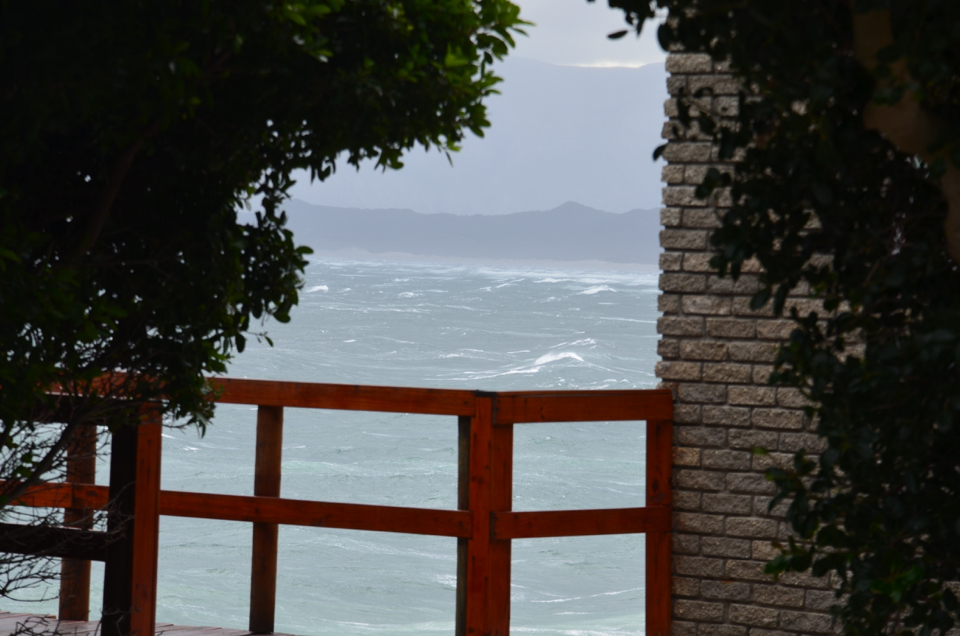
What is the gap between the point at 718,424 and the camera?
14.2 ft

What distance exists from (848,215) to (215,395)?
6.73ft

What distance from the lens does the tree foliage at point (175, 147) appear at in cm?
181

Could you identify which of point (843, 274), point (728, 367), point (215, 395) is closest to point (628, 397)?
point (728, 367)

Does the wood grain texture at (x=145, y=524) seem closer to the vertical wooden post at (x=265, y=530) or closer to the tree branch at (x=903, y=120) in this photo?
the vertical wooden post at (x=265, y=530)

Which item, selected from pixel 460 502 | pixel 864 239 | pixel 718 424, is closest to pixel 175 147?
pixel 864 239

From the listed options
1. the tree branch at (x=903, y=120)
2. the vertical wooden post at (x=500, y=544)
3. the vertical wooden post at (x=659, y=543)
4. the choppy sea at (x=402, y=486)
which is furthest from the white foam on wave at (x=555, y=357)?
the tree branch at (x=903, y=120)

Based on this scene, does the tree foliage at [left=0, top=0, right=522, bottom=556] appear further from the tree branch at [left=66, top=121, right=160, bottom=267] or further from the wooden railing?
the wooden railing

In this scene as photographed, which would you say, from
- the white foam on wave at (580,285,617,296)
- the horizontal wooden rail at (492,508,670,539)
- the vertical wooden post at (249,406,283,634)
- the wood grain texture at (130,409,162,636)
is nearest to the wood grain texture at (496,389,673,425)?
the horizontal wooden rail at (492,508,670,539)

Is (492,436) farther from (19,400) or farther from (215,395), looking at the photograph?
(19,400)

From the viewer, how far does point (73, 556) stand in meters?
3.42

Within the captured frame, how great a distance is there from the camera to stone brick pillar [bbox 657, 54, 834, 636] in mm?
4242

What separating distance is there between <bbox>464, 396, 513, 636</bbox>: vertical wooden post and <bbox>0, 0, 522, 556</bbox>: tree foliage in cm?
136

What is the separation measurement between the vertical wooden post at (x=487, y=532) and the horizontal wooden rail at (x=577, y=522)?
0.18 ft

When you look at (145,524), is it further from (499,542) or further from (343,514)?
(499,542)
